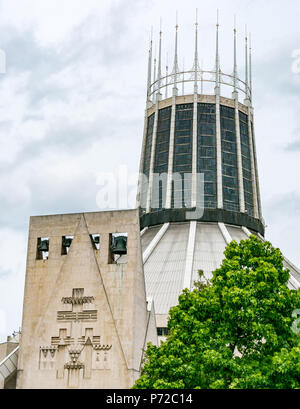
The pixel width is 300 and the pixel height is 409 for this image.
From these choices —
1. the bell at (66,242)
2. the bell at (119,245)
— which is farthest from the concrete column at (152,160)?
the bell at (119,245)

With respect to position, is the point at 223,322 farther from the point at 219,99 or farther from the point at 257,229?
the point at 219,99

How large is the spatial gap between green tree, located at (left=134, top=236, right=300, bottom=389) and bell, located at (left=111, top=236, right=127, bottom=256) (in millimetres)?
6653

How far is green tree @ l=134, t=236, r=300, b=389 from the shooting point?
21.7 m

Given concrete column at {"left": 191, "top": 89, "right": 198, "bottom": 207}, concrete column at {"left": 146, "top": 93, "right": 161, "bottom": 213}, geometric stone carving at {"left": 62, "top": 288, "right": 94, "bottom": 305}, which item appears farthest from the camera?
concrete column at {"left": 146, "top": 93, "right": 161, "bottom": 213}

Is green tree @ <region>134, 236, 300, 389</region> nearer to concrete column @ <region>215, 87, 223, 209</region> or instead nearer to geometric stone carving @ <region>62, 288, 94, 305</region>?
geometric stone carving @ <region>62, 288, 94, 305</region>

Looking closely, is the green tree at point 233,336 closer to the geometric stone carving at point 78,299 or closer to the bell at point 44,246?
the geometric stone carving at point 78,299

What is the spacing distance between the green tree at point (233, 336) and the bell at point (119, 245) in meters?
6.65

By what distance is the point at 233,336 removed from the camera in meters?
23.3

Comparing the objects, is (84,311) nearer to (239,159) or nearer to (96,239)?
(96,239)

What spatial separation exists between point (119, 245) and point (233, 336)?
9.03 meters

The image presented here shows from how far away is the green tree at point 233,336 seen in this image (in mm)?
21656

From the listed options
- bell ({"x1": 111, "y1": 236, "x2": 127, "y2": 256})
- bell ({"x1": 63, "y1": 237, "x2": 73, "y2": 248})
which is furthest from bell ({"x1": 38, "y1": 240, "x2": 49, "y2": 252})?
bell ({"x1": 111, "y1": 236, "x2": 127, "y2": 256})

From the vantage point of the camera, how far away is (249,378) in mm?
21047

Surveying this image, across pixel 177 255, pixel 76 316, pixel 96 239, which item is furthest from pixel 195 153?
pixel 76 316
